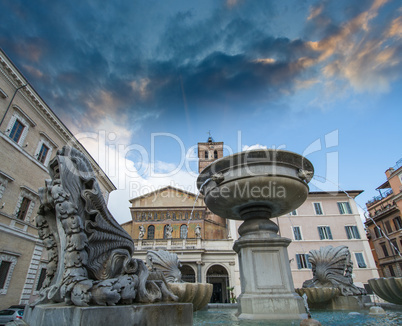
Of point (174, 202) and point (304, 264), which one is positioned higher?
point (174, 202)

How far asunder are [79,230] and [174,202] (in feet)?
112

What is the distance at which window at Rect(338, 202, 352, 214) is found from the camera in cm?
2536

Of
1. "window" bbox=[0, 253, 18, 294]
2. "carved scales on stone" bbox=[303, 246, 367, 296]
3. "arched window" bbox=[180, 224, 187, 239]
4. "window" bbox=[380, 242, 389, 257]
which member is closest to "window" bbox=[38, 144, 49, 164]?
"window" bbox=[0, 253, 18, 294]

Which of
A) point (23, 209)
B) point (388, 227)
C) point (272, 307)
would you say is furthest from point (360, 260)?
point (23, 209)

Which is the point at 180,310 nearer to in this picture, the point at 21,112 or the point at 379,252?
the point at 21,112

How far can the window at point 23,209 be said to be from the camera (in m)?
15.1

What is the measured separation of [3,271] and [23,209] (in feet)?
12.4

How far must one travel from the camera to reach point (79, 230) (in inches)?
81.0

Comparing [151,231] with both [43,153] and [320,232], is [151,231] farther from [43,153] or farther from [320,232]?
[320,232]

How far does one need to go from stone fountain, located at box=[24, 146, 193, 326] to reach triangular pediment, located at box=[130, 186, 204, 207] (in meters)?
32.4

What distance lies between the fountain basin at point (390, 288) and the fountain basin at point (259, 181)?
1979mm

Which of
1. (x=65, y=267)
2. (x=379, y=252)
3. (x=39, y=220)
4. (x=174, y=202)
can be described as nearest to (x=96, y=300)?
(x=65, y=267)

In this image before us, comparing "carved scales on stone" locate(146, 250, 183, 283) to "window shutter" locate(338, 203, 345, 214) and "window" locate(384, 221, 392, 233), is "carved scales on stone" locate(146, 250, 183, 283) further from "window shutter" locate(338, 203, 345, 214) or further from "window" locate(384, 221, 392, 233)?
"window" locate(384, 221, 392, 233)

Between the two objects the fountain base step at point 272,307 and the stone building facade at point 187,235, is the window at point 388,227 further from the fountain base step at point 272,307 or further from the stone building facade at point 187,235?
the fountain base step at point 272,307
